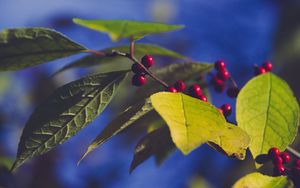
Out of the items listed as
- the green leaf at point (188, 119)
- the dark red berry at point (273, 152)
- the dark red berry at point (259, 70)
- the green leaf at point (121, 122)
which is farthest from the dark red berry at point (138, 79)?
the dark red berry at point (259, 70)

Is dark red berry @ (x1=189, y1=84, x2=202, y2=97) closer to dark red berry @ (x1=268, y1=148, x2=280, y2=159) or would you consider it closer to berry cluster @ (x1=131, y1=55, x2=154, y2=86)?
berry cluster @ (x1=131, y1=55, x2=154, y2=86)

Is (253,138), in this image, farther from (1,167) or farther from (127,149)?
(127,149)

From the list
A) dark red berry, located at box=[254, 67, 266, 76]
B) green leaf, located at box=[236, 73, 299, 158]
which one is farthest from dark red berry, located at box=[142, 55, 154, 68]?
dark red berry, located at box=[254, 67, 266, 76]

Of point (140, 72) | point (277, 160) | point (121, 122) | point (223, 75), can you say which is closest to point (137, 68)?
point (140, 72)

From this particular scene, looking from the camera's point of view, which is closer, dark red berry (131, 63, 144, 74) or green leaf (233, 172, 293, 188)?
green leaf (233, 172, 293, 188)

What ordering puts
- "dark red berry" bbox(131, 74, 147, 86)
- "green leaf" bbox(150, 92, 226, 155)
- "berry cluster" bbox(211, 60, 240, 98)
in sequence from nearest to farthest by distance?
"green leaf" bbox(150, 92, 226, 155) < "dark red berry" bbox(131, 74, 147, 86) < "berry cluster" bbox(211, 60, 240, 98)

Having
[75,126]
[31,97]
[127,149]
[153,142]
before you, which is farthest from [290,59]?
[75,126]

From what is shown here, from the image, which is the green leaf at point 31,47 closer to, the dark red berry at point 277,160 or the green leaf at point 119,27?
the green leaf at point 119,27
